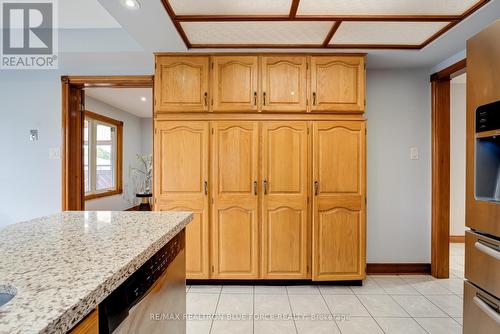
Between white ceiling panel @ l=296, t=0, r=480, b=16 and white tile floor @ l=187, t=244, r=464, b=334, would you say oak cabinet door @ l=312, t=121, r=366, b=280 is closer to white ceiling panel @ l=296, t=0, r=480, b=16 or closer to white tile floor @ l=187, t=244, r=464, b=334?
white tile floor @ l=187, t=244, r=464, b=334

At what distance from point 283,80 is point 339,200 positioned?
50.2 inches

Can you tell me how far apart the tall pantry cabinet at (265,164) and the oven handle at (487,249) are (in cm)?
116

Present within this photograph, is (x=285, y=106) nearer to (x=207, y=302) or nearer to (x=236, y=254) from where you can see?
(x=236, y=254)

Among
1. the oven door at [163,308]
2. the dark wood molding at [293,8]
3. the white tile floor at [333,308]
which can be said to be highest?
the dark wood molding at [293,8]

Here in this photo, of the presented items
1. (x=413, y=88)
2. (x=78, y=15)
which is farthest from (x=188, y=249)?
(x=413, y=88)

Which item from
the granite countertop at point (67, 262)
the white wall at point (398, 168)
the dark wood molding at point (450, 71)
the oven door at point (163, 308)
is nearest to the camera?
the granite countertop at point (67, 262)

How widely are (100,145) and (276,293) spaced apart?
4.82 metres

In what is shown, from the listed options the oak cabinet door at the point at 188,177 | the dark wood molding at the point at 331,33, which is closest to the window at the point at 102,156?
the oak cabinet door at the point at 188,177

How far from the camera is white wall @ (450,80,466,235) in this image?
3867 millimetres

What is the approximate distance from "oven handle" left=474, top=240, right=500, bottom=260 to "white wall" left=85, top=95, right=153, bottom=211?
5.49m

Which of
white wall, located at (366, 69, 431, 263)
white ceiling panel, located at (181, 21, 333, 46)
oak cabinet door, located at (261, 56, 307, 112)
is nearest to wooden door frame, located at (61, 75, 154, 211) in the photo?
white ceiling panel, located at (181, 21, 333, 46)

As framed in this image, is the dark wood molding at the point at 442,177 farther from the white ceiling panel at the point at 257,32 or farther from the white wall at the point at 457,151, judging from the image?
the white ceiling panel at the point at 257,32

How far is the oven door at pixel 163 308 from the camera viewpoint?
2.88 feet

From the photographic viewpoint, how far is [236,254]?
255 centimetres
